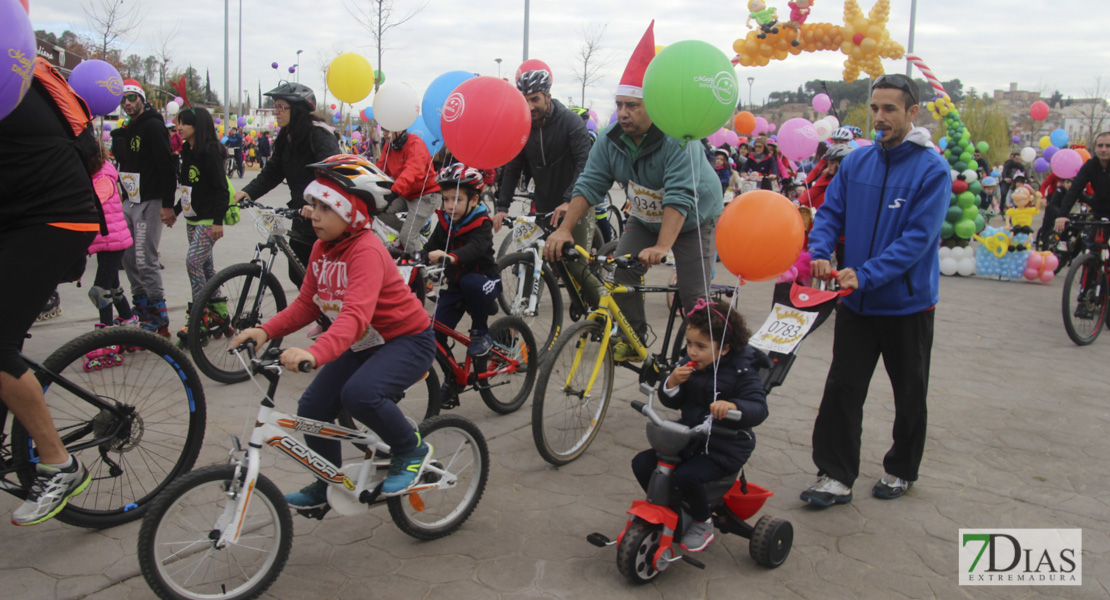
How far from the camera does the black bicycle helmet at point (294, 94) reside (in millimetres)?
5531

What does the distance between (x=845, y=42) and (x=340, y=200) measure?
12.6 metres

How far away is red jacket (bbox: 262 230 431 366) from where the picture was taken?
9.74ft

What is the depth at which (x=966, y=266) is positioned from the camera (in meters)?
11.9

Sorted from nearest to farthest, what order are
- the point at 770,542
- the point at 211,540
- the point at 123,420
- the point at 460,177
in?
the point at 211,540 → the point at 770,542 → the point at 123,420 → the point at 460,177

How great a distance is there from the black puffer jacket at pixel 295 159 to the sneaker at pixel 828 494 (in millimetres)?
3986

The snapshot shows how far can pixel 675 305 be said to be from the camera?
15.7 ft

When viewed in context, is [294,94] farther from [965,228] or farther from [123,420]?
[965,228]

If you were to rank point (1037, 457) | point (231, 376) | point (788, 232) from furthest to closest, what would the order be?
point (231, 376) → point (1037, 457) → point (788, 232)

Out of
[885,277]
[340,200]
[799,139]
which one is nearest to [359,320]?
[340,200]

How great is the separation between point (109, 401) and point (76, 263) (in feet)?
2.04

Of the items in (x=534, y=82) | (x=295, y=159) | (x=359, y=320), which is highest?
(x=534, y=82)

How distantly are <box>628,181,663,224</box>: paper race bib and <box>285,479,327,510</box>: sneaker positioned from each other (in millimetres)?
2437

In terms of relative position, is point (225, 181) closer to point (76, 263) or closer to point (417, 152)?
point (417, 152)

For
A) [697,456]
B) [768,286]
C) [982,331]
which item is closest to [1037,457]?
[697,456]
